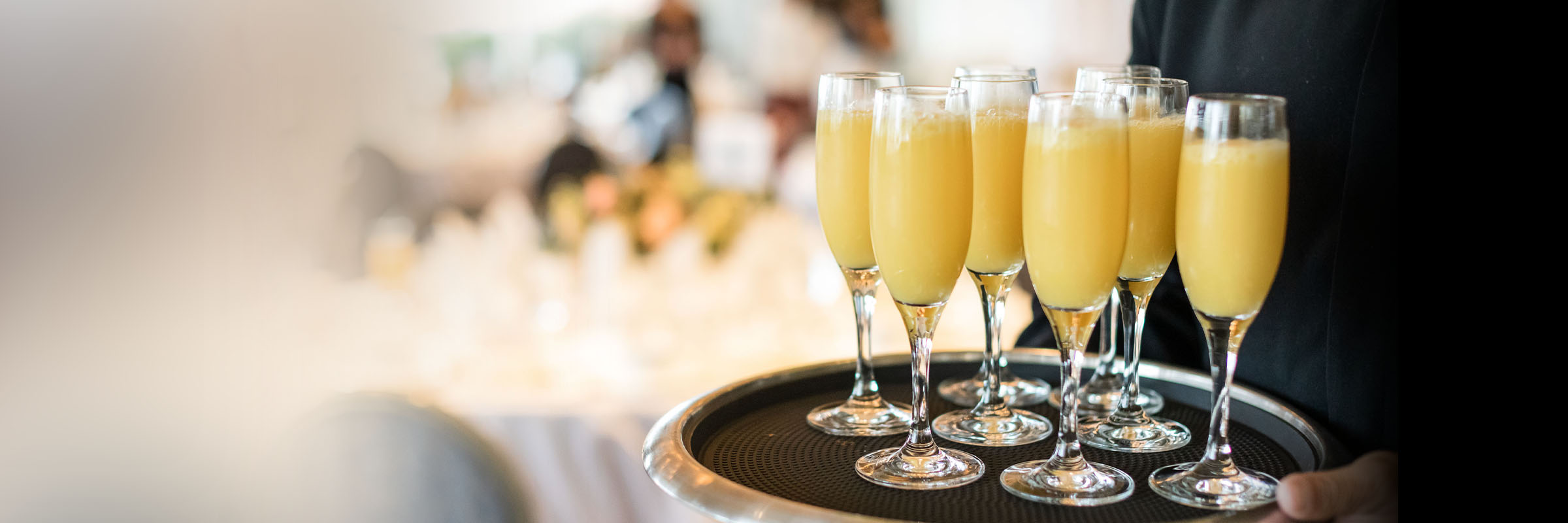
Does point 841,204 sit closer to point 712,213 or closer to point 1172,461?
point 1172,461

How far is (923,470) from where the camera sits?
0.89 m

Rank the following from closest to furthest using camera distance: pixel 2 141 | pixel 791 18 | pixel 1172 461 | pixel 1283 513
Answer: pixel 1283 513 < pixel 1172 461 < pixel 791 18 < pixel 2 141

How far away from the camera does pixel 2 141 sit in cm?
246

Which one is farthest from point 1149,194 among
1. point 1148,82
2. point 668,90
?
point 668,90

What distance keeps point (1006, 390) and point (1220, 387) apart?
0.34 meters

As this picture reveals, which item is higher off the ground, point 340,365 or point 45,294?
point 45,294

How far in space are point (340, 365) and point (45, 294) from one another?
0.65m

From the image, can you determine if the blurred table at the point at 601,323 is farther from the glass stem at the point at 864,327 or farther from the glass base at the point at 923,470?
the glass base at the point at 923,470

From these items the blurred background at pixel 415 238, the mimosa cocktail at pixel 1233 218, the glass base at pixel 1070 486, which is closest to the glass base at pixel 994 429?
the glass base at pixel 1070 486

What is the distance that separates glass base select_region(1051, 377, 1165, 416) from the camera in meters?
1.11

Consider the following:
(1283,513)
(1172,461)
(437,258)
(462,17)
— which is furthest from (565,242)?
(1283,513)

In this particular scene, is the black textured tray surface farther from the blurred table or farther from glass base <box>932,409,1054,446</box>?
the blurred table

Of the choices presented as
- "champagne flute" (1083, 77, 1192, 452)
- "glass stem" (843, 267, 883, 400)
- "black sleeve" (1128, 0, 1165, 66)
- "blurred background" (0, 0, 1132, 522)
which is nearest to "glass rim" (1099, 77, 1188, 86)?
"champagne flute" (1083, 77, 1192, 452)

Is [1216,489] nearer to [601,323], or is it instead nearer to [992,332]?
[992,332]
